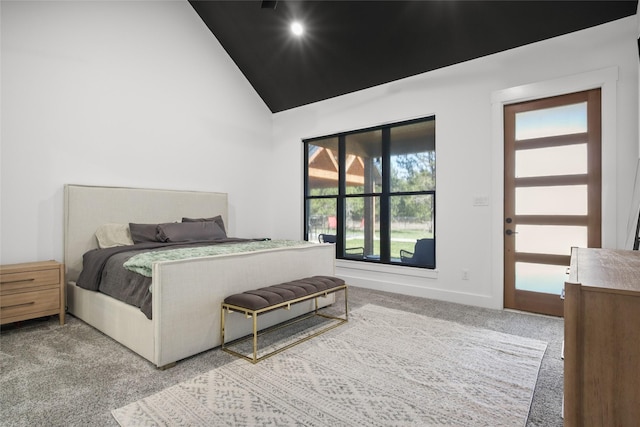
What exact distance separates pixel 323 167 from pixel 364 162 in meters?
0.78

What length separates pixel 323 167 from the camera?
17.6 feet

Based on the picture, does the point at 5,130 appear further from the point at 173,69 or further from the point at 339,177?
the point at 339,177

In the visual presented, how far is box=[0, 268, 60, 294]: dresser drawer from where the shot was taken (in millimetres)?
2758

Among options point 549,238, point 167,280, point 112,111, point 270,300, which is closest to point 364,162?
point 549,238

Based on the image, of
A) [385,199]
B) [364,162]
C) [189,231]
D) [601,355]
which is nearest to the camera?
[601,355]

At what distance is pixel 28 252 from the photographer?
3.29 m

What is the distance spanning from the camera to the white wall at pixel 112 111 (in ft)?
10.7

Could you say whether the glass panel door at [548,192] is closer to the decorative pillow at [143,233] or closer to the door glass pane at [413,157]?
the door glass pane at [413,157]

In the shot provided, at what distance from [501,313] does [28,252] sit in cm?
476

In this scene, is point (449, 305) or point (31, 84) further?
point (449, 305)

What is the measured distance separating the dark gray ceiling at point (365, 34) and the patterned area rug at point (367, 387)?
2.91 metres

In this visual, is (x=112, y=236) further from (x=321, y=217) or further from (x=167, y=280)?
(x=321, y=217)

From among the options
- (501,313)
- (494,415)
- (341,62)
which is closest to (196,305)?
(494,415)

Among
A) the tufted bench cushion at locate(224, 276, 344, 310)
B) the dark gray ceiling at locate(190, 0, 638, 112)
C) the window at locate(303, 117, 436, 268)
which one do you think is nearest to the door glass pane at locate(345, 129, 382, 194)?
the window at locate(303, 117, 436, 268)
